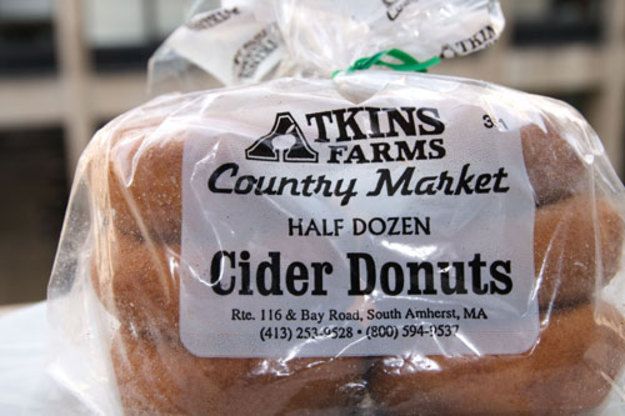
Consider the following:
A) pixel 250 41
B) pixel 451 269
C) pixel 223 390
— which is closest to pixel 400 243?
pixel 451 269

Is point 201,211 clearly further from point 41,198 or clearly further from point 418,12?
point 41,198

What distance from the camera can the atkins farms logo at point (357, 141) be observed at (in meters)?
0.44

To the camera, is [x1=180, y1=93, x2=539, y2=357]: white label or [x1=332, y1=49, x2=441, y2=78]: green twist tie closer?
[x1=180, y1=93, x2=539, y2=357]: white label

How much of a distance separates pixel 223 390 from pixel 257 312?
0.05m

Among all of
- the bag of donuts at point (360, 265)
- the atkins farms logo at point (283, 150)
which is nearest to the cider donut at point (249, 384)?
the bag of donuts at point (360, 265)

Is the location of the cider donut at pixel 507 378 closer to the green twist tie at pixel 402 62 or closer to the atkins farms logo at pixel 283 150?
the atkins farms logo at pixel 283 150

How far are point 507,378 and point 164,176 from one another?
236mm

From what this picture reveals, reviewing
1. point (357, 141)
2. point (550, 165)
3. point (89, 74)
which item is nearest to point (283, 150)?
point (357, 141)

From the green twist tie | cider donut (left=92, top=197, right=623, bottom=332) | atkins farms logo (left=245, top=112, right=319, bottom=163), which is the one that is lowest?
cider donut (left=92, top=197, right=623, bottom=332)

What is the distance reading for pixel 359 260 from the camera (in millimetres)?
431

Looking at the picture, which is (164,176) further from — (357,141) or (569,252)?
(569,252)

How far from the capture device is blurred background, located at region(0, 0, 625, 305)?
3572mm

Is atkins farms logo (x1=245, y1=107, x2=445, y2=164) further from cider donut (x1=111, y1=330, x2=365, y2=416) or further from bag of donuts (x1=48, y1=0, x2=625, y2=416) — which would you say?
cider donut (x1=111, y1=330, x2=365, y2=416)

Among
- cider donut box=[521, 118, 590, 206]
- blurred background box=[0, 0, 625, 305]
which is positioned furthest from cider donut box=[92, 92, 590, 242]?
blurred background box=[0, 0, 625, 305]
